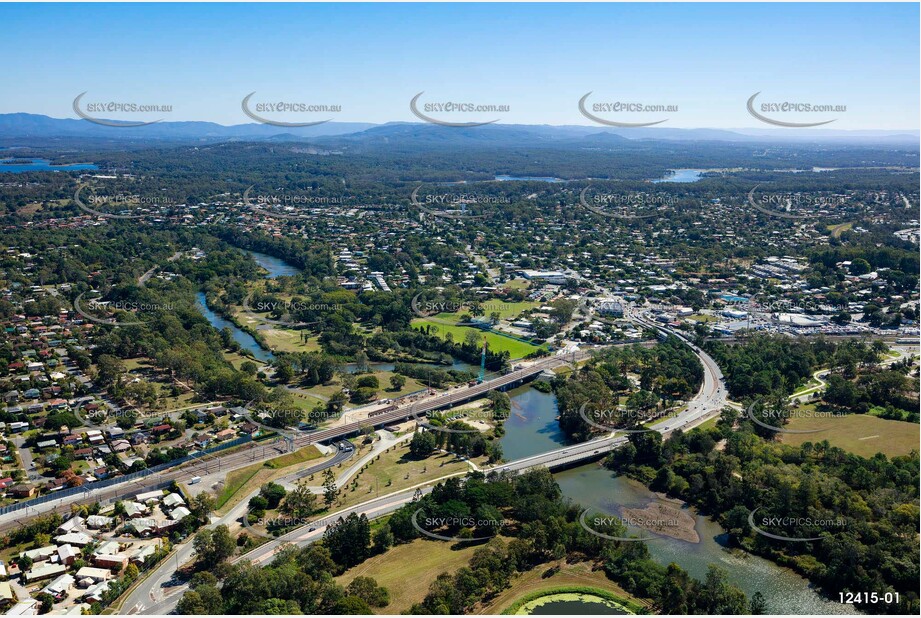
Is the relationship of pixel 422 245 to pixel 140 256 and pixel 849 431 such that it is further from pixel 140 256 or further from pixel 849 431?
pixel 849 431

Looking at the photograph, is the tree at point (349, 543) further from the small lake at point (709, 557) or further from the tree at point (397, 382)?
the tree at point (397, 382)

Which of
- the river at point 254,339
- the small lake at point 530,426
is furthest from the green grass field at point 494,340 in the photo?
the small lake at point 530,426

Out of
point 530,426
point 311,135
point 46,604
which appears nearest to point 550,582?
point 530,426

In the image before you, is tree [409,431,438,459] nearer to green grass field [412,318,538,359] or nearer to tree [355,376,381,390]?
tree [355,376,381,390]

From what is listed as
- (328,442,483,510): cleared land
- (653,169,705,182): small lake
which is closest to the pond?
(328,442,483,510): cleared land

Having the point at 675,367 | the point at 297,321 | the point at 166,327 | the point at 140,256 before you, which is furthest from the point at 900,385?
the point at 140,256

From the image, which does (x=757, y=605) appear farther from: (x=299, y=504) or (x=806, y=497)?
(x=299, y=504)
